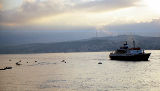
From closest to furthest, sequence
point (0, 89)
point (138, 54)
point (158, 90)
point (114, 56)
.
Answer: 1. point (158, 90)
2. point (0, 89)
3. point (138, 54)
4. point (114, 56)

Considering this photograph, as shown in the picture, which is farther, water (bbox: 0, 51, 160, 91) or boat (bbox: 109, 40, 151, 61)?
boat (bbox: 109, 40, 151, 61)

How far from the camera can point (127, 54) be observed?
13775 cm

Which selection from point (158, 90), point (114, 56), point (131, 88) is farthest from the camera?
point (114, 56)

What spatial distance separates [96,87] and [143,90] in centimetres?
976

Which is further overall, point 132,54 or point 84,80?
point 132,54

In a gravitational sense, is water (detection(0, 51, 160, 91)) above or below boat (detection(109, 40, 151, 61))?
below

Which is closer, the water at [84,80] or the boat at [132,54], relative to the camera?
the water at [84,80]

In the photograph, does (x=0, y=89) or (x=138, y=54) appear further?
Result: (x=138, y=54)

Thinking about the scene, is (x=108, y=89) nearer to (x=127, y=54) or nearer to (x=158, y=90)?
(x=158, y=90)

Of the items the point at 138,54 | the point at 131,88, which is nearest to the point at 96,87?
the point at 131,88

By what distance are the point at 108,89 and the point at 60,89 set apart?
31.3 ft

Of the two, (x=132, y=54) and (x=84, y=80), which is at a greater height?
(x=132, y=54)

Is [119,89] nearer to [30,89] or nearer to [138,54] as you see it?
[30,89]

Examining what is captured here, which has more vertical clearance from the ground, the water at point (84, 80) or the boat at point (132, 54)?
the boat at point (132, 54)
